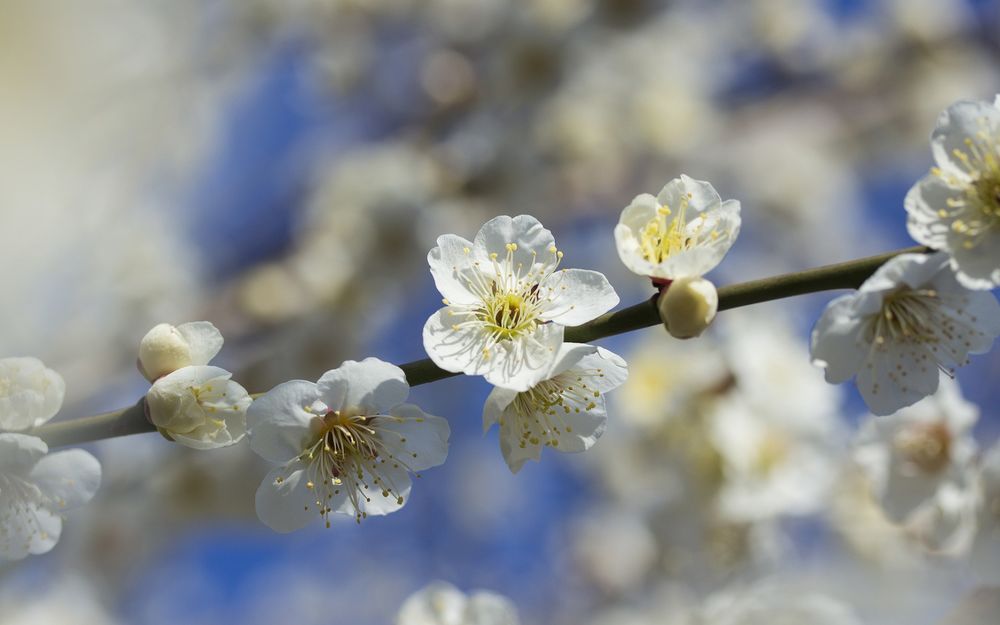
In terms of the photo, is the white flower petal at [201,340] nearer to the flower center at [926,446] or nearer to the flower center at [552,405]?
the flower center at [552,405]

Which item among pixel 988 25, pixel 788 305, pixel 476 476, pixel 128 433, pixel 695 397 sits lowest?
pixel 476 476

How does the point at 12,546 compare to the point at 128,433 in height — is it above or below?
below

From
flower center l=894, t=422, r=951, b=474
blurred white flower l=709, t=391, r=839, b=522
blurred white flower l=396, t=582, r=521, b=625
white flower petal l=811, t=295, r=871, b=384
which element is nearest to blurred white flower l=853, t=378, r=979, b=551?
flower center l=894, t=422, r=951, b=474

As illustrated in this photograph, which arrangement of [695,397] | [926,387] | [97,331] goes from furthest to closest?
[97,331]
[695,397]
[926,387]

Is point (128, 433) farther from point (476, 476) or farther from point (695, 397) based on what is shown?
point (476, 476)

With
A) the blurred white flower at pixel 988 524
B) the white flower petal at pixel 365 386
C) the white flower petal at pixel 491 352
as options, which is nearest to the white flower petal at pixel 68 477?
the white flower petal at pixel 365 386

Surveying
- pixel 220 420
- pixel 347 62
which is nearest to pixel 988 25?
pixel 347 62

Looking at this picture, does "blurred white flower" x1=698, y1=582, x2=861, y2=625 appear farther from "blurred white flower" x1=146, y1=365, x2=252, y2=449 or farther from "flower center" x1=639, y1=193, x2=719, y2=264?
"blurred white flower" x1=146, y1=365, x2=252, y2=449
